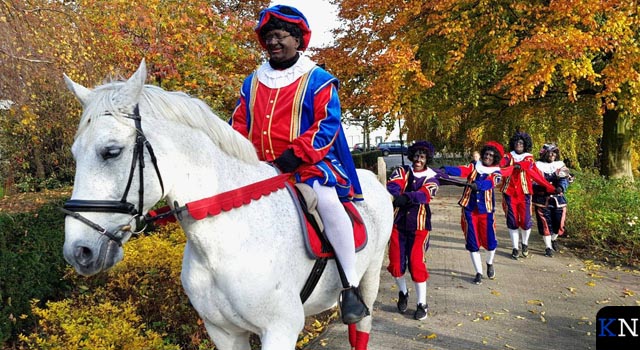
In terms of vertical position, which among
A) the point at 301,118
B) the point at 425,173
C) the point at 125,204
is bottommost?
the point at 425,173

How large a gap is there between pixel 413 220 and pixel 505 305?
63.5 inches

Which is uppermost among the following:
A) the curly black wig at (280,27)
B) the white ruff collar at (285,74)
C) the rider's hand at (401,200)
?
the curly black wig at (280,27)

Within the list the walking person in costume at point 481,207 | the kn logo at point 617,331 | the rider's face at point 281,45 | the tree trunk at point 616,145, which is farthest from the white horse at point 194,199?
the tree trunk at point 616,145

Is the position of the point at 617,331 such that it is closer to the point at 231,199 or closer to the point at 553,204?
the point at 231,199

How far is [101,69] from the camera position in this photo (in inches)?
248

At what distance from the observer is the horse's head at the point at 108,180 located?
1730mm

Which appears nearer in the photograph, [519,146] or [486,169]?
[486,169]

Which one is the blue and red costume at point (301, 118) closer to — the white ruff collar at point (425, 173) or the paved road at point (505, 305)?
the paved road at point (505, 305)

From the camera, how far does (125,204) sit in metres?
1.80

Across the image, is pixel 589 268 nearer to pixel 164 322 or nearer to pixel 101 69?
pixel 164 322

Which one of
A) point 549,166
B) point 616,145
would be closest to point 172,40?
point 549,166

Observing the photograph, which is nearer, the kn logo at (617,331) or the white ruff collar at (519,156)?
the kn logo at (617,331)

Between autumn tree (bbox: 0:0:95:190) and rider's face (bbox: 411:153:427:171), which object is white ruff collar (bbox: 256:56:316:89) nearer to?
rider's face (bbox: 411:153:427:171)

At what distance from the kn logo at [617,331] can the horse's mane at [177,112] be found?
3.22 m
